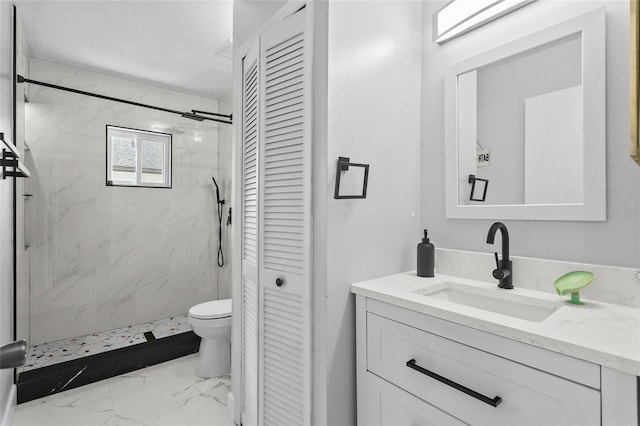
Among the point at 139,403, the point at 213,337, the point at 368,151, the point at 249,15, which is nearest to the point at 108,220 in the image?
the point at 213,337

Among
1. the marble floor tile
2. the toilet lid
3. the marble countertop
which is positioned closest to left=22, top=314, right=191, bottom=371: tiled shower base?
the marble floor tile

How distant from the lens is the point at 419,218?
1.68 m

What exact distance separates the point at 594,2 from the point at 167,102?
11.5ft

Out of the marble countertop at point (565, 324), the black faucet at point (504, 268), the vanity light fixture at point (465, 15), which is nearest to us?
the marble countertop at point (565, 324)

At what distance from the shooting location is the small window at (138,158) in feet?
10.5

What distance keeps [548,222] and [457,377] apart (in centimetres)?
72

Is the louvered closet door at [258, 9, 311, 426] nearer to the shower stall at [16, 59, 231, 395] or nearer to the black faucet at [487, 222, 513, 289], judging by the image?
the black faucet at [487, 222, 513, 289]

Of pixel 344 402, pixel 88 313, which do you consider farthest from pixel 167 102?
pixel 344 402

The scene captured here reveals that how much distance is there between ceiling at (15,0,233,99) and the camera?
2.12 metres

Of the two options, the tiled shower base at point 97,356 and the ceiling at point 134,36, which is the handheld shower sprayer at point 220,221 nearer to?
the tiled shower base at point 97,356

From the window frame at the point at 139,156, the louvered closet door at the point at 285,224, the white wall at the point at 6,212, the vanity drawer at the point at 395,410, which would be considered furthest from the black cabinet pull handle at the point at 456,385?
the window frame at the point at 139,156

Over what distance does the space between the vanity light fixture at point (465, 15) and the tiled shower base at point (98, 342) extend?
3.06 metres

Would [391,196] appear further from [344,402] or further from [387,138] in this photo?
[344,402]

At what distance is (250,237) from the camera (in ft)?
5.62
